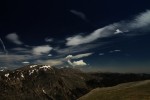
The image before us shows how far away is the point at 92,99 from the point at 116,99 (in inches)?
845

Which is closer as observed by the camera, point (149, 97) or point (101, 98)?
point (149, 97)

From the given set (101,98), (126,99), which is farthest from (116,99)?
(101,98)

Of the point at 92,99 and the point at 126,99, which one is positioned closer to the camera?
the point at 126,99

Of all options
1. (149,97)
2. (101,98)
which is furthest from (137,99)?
(101,98)

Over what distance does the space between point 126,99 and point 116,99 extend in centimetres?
760

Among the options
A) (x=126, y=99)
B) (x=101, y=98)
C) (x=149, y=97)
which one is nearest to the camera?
(x=149, y=97)

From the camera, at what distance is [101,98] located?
411ft

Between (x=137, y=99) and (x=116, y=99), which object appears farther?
(x=116, y=99)

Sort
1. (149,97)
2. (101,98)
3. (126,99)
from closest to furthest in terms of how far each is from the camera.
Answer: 1. (149,97)
2. (126,99)
3. (101,98)

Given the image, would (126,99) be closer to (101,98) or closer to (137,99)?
(137,99)

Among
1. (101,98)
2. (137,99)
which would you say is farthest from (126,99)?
(101,98)

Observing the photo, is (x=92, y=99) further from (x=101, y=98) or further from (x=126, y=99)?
(x=126, y=99)

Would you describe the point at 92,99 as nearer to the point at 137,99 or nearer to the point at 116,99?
the point at 116,99

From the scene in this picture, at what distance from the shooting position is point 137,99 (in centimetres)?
9988
